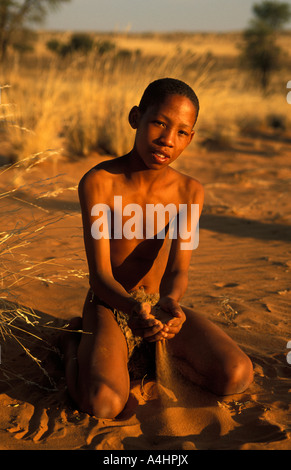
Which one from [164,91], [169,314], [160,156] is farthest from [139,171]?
[169,314]

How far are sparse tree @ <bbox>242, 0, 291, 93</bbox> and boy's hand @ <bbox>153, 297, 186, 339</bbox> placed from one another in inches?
830

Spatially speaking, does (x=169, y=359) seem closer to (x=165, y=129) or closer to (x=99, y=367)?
(x=99, y=367)

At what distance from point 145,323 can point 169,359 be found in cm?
49

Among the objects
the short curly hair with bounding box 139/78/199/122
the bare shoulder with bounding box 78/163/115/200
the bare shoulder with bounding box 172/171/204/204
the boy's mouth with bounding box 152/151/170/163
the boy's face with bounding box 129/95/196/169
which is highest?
the short curly hair with bounding box 139/78/199/122

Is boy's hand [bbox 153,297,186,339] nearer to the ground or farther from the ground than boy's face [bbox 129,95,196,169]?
nearer to the ground

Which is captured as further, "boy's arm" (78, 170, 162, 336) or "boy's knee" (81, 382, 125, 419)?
"boy's arm" (78, 170, 162, 336)

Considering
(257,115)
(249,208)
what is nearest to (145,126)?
(249,208)

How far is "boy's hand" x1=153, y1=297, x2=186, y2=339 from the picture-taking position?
2.12m

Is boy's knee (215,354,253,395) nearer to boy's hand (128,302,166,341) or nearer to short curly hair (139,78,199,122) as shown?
boy's hand (128,302,166,341)

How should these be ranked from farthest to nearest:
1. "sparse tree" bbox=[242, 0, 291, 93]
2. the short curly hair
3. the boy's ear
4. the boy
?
1. "sparse tree" bbox=[242, 0, 291, 93]
2. the boy's ear
3. the short curly hair
4. the boy

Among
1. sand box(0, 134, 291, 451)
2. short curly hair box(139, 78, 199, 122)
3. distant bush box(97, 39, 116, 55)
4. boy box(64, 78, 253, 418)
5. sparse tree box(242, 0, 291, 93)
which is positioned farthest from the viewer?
sparse tree box(242, 0, 291, 93)

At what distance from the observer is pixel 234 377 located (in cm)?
231

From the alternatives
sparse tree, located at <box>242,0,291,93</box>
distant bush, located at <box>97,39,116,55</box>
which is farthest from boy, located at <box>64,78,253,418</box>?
sparse tree, located at <box>242,0,291,93</box>
